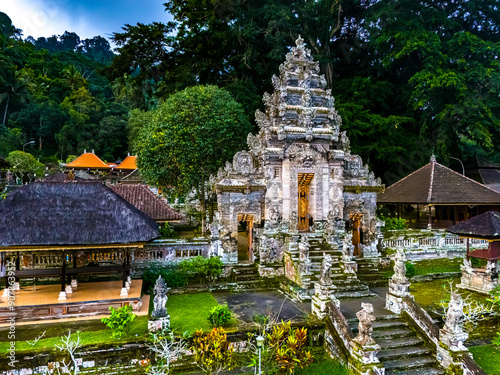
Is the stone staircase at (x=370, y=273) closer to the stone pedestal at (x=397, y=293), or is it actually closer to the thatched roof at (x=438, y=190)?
the stone pedestal at (x=397, y=293)

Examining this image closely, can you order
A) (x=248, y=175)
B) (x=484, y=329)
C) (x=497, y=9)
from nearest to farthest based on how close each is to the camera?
(x=484, y=329) < (x=248, y=175) < (x=497, y=9)

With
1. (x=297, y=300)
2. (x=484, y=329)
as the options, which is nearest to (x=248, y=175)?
(x=297, y=300)

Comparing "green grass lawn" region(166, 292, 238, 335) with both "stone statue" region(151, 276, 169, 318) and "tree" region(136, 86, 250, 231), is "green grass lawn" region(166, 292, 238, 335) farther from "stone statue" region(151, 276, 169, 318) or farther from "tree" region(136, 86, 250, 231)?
"tree" region(136, 86, 250, 231)

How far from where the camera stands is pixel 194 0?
996 inches

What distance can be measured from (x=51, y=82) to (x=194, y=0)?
45383 millimetres

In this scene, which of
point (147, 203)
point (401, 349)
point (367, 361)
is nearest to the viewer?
point (367, 361)

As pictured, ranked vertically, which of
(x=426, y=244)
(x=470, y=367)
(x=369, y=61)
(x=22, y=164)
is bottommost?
(x=470, y=367)

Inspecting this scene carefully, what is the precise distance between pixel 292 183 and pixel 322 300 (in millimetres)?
6143

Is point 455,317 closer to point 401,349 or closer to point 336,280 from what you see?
point 401,349

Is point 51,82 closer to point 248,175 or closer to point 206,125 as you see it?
point 206,125

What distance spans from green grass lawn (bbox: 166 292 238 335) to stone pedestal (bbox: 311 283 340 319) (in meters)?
2.56

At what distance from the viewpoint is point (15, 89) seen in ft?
168

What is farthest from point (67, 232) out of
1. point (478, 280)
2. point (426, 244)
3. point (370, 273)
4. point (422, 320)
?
point (426, 244)

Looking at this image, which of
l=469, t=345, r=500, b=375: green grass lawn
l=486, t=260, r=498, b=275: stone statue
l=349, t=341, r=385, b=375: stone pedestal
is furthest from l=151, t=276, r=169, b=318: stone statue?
l=486, t=260, r=498, b=275: stone statue
